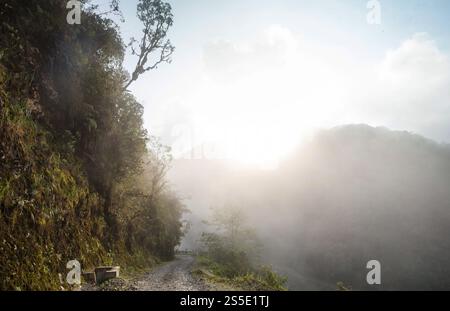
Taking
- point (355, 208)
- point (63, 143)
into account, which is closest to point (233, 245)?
point (63, 143)

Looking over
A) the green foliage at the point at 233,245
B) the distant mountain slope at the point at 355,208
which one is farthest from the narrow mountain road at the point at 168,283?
the distant mountain slope at the point at 355,208

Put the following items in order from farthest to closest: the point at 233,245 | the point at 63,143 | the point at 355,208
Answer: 1. the point at 355,208
2. the point at 233,245
3. the point at 63,143

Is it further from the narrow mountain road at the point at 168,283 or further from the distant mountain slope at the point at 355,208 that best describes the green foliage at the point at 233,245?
the distant mountain slope at the point at 355,208

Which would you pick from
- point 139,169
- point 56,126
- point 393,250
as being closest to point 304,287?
point 393,250

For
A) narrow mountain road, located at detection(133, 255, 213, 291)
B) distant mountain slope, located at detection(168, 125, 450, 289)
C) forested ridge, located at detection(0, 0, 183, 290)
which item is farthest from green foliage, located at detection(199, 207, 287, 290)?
distant mountain slope, located at detection(168, 125, 450, 289)

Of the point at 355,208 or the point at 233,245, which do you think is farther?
the point at 355,208

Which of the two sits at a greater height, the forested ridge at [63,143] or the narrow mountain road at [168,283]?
the forested ridge at [63,143]

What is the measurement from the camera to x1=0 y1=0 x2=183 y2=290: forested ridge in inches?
443

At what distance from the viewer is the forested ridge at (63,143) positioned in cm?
1125

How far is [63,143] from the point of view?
680 inches

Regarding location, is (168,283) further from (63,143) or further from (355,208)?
(355,208)

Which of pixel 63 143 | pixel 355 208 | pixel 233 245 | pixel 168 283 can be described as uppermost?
pixel 63 143

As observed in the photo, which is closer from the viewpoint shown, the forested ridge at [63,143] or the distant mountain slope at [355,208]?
the forested ridge at [63,143]

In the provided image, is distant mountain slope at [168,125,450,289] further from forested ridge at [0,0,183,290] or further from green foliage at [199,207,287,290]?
forested ridge at [0,0,183,290]
